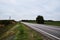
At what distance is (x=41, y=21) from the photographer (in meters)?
102

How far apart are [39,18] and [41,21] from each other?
245 cm

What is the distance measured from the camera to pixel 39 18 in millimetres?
101312
